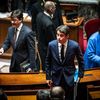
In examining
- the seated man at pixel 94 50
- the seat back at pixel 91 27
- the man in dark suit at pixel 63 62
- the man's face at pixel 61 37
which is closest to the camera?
the man's face at pixel 61 37

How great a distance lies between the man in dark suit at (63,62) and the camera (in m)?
4.62

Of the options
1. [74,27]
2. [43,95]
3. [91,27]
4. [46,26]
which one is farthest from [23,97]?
[74,27]

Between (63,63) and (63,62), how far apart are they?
0.01 meters

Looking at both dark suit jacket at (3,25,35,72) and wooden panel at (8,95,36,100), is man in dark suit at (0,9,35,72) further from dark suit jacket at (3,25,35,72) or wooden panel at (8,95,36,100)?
wooden panel at (8,95,36,100)

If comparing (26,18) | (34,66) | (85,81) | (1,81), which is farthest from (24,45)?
(26,18)

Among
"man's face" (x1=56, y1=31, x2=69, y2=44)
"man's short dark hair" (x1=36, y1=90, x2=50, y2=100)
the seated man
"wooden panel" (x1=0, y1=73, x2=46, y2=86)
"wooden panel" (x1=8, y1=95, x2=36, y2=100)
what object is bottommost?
"wooden panel" (x1=8, y1=95, x2=36, y2=100)

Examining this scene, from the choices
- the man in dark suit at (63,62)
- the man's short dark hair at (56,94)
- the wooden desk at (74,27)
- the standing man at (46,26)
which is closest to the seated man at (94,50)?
the man in dark suit at (63,62)

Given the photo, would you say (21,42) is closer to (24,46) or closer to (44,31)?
(24,46)

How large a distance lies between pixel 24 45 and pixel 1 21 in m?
2.90

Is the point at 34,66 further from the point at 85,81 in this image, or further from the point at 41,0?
the point at 41,0

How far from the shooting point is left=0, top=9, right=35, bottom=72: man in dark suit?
5066mm

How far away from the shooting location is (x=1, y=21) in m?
7.91

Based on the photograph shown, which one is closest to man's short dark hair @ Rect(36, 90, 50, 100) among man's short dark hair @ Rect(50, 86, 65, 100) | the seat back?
man's short dark hair @ Rect(50, 86, 65, 100)

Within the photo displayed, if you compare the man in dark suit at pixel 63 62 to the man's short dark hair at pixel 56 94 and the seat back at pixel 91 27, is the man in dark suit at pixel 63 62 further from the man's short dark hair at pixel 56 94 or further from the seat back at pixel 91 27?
the seat back at pixel 91 27
